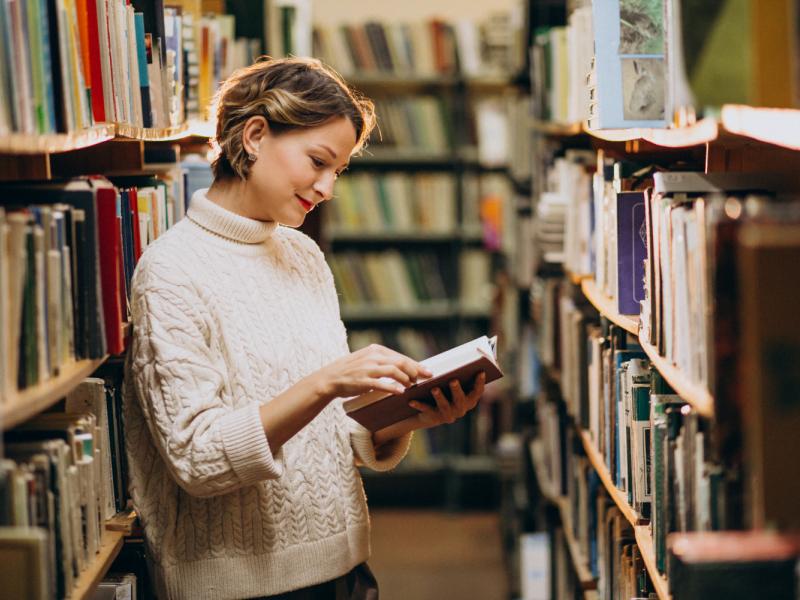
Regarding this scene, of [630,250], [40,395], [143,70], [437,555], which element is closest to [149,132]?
[143,70]

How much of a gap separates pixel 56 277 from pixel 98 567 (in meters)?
0.52

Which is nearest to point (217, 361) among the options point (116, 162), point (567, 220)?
point (116, 162)

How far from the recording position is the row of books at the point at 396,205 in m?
5.34

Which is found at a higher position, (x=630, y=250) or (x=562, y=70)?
(x=562, y=70)

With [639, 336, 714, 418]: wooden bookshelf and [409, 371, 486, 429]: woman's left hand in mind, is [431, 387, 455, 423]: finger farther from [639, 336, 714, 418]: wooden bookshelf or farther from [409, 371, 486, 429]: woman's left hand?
[639, 336, 714, 418]: wooden bookshelf

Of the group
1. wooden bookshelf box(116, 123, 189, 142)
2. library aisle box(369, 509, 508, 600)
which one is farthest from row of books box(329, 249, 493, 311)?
wooden bookshelf box(116, 123, 189, 142)

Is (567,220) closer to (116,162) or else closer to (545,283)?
(545,283)

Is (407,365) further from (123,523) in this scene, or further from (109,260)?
(123,523)

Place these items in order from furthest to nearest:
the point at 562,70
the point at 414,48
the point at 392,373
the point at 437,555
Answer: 1. the point at 414,48
2. the point at 437,555
3. the point at 562,70
4. the point at 392,373

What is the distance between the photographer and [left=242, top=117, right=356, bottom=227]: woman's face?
187 cm

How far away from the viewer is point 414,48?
5289mm

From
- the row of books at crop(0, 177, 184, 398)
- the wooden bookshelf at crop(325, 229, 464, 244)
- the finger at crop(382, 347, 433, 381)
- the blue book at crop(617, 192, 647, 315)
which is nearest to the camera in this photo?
the row of books at crop(0, 177, 184, 398)

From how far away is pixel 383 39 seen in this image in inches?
208

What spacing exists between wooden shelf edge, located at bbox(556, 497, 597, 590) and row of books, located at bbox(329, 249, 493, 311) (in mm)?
2079
